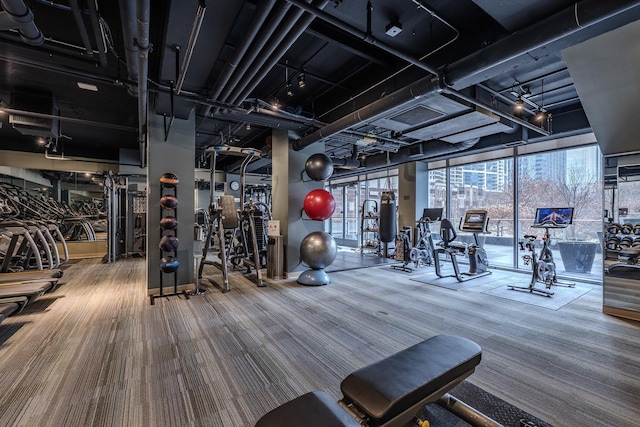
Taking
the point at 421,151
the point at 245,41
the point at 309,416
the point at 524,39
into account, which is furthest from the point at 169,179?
the point at 421,151

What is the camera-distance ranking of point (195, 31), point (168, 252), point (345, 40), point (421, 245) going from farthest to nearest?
point (421, 245), point (168, 252), point (345, 40), point (195, 31)

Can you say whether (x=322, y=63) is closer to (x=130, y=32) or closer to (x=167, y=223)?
(x=130, y=32)

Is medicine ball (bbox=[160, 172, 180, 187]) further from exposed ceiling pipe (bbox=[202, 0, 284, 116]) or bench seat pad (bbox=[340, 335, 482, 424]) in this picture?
bench seat pad (bbox=[340, 335, 482, 424])

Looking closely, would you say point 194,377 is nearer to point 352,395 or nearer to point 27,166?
point 352,395

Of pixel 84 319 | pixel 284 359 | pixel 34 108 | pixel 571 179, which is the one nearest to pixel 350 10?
pixel 284 359

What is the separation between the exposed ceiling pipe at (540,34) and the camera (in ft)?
7.07

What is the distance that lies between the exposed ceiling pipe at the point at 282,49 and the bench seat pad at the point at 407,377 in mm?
2668

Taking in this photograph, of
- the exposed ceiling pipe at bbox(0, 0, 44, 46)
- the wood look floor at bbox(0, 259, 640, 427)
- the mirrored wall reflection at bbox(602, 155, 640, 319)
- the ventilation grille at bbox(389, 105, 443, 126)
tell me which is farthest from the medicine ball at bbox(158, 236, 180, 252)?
the mirrored wall reflection at bbox(602, 155, 640, 319)

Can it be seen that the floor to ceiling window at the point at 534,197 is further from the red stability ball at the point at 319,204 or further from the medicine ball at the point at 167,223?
the medicine ball at the point at 167,223

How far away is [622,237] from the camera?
13.2 feet

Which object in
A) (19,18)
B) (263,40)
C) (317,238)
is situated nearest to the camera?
(19,18)

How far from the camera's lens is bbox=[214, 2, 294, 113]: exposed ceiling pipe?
8.27 feet

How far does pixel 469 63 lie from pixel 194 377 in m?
4.15

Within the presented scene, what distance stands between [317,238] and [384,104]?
284 centimetres
